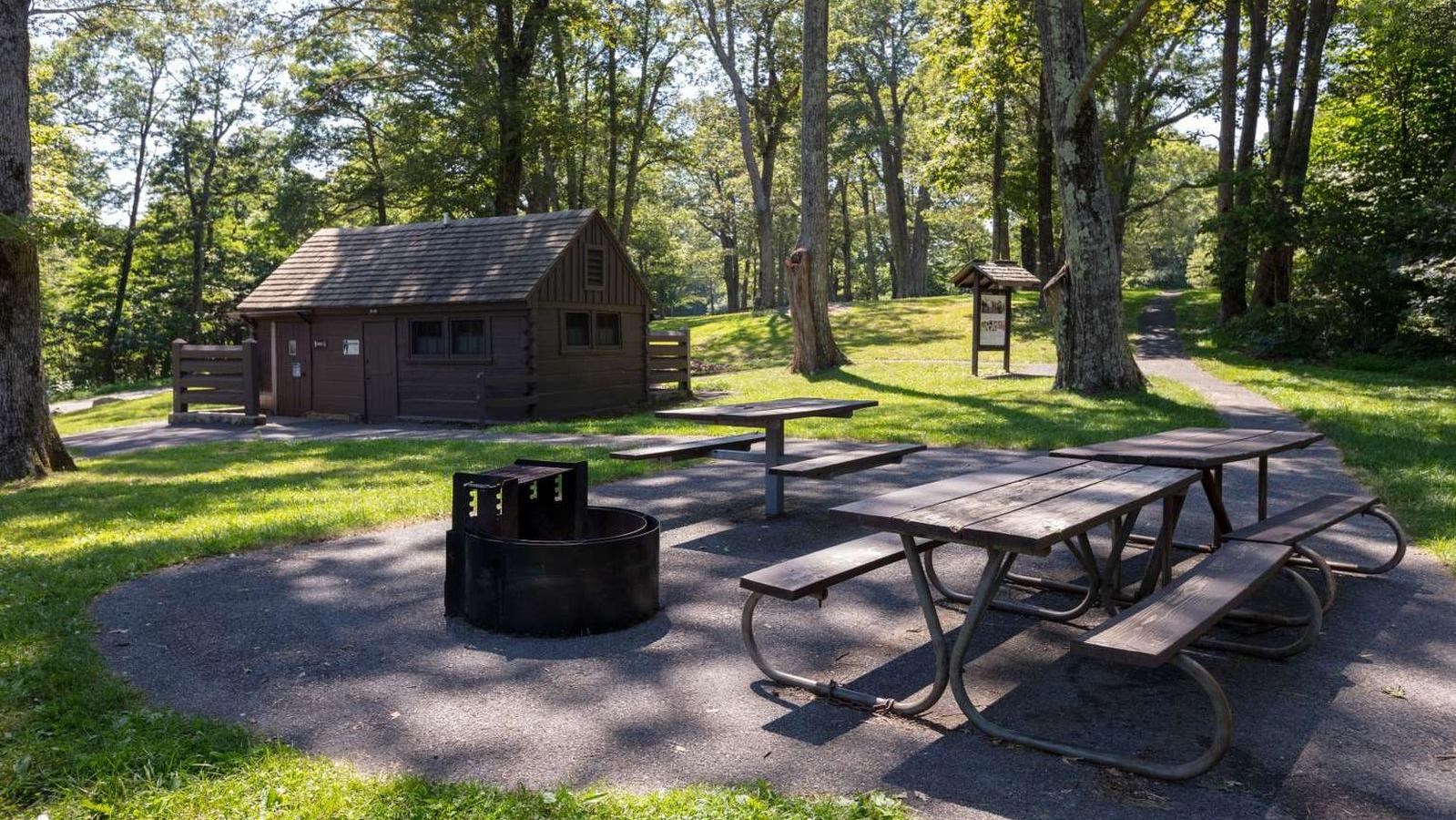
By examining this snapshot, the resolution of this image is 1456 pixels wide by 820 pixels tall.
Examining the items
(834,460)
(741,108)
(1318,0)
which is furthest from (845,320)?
(834,460)

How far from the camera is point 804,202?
22141mm

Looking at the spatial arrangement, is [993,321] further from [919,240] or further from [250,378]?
[919,240]

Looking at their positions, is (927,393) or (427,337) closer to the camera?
(927,393)

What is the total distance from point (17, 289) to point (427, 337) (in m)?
9.43

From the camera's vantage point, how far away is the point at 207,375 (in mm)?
21594

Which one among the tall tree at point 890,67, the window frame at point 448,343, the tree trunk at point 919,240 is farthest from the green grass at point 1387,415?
the tree trunk at point 919,240

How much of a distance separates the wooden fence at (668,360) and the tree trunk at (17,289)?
13594 mm

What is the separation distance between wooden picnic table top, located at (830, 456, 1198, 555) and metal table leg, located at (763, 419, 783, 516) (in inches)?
106

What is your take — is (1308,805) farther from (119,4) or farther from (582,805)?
(119,4)

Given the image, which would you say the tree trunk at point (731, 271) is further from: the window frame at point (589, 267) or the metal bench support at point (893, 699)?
the metal bench support at point (893, 699)

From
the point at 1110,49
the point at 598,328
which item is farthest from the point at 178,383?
the point at 1110,49

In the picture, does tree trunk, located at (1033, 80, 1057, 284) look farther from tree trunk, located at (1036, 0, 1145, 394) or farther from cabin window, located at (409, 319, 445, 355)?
cabin window, located at (409, 319, 445, 355)

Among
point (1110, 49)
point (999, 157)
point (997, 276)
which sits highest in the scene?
point (999, 157)

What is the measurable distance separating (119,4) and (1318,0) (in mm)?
24641
